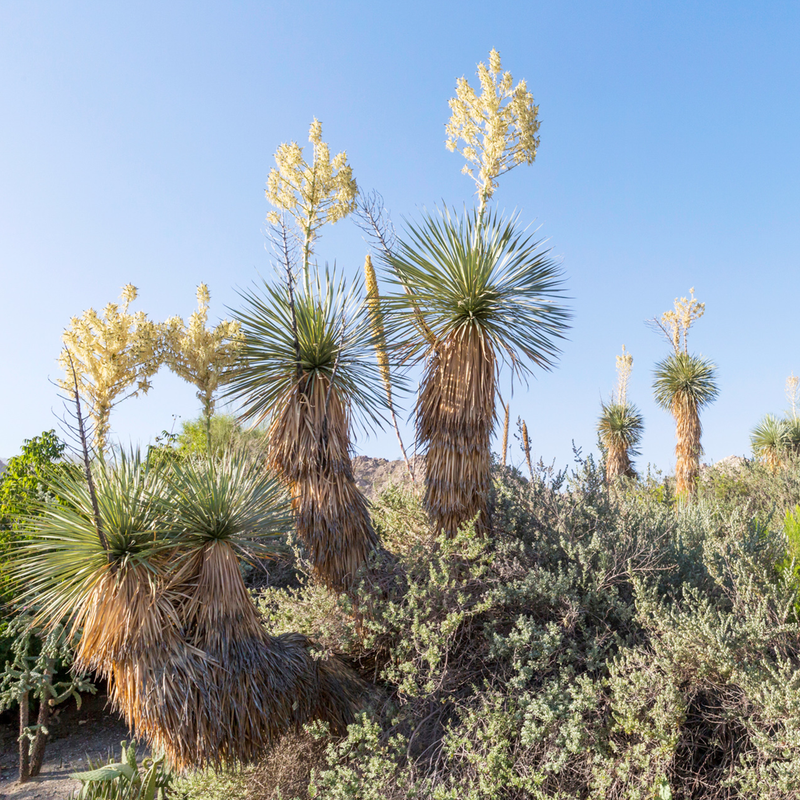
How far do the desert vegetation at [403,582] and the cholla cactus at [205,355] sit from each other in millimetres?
29

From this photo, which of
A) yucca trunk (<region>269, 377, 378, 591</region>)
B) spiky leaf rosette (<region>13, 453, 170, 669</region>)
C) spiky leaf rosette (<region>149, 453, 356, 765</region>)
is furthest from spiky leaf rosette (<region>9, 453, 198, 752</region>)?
yucca trunk (<region>269, 377, 378, 591</region>)

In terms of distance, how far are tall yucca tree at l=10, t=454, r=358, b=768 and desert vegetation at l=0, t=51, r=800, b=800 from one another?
0.03m

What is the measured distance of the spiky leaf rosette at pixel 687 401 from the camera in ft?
67.8

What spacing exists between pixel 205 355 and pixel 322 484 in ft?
6.57

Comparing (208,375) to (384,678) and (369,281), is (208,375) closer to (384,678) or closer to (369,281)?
(369,281)

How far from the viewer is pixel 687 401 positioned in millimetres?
21016

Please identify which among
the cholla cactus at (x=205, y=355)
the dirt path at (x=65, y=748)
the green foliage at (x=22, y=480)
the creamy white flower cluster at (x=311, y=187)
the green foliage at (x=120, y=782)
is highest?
the creamy white flower cluster at (x=311, y=187)

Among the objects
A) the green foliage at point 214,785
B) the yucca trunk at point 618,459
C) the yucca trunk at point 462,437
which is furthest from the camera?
the yucca trunk at point 618,459

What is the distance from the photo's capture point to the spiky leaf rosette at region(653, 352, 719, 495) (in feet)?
67.8

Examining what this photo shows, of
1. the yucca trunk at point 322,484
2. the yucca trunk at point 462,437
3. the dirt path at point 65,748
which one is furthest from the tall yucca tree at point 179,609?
the dirt path at point 65,748

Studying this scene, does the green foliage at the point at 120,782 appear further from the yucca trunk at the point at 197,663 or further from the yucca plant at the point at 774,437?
the yucca plant at the point at 774,437

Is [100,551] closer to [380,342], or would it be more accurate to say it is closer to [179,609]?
[179,609]

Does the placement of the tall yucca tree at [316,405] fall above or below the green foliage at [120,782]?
above

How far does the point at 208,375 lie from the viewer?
24.5ft
